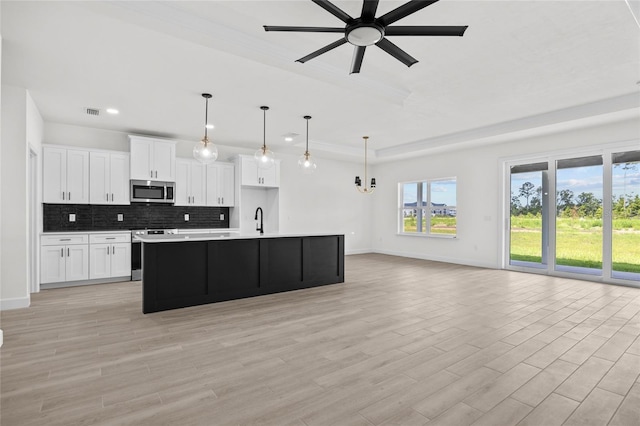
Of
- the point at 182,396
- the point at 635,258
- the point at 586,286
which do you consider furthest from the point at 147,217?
the point at 635,258

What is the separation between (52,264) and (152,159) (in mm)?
2363

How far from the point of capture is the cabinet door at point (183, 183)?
6.72 m

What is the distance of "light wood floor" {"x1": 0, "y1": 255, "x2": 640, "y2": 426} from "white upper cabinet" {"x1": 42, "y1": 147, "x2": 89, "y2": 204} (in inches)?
70.0

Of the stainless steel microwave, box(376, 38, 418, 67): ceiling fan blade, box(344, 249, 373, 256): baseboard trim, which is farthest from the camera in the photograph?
box(344, 249, 373, 256): baseboard trim

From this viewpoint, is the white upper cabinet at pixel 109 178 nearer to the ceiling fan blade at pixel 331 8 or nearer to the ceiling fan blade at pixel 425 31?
the ceiling fan blade at pixel 331 8

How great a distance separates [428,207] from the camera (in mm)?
8953

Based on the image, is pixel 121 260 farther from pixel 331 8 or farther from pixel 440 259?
pixel 440 259

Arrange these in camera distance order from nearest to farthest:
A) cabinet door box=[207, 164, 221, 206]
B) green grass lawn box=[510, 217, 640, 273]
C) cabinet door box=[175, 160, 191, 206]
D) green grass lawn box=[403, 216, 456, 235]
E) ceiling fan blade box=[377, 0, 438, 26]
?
ceiling fan blade box=[377, 0, 438, 26], green grass lawn box=[510, 217, 640, 273], cabinet door box=[175, 160, 191, 206], cabinet door box=[207, 164, 221, 206], green grass lawn box=[403, 216, 456, 235]

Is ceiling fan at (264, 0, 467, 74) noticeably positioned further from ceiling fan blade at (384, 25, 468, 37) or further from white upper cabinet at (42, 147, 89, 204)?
white upper cabinet at (42, 147, 89, 204)

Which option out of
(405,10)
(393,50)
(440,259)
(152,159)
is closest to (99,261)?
(152,159)

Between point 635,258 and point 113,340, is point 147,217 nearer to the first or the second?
point 113,340

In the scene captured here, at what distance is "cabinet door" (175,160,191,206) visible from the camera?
6719 millimetres

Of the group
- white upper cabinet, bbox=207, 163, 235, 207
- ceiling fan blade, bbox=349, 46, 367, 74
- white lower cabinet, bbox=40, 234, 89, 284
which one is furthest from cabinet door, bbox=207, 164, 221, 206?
ceiling fan blade, bbox=349, 46, 367, 74

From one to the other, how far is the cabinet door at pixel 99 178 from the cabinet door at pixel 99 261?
2.72ft
